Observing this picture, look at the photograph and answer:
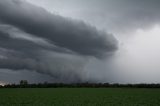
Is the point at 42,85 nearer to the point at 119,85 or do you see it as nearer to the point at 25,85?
the point at 25,85

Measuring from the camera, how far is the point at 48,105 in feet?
119

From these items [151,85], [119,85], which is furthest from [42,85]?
[151,85]

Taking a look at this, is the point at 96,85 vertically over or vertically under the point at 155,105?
over

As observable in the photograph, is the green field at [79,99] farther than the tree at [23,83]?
No

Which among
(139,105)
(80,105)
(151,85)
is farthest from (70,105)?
(151,85)

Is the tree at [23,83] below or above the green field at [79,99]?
above

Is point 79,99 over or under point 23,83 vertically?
under

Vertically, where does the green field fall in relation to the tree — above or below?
below

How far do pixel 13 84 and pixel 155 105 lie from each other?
6013 inches

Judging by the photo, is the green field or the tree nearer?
the green field

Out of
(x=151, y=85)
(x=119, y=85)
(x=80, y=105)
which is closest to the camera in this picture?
(x=80, y=105)

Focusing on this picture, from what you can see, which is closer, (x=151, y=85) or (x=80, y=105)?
(x=80, y=105)

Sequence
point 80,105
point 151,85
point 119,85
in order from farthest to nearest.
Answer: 1. point 119,85
2. point 151,85
3. point 80,105

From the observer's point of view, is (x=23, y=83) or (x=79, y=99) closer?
(x=79, y=99)
